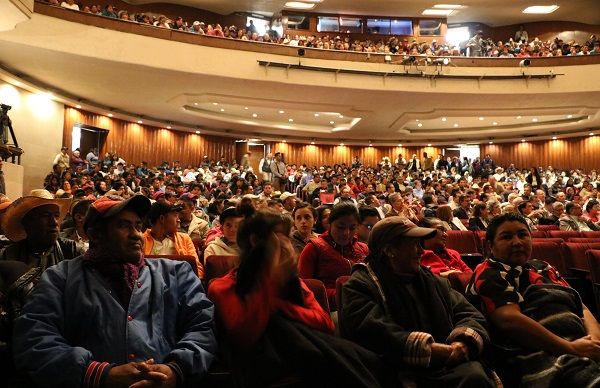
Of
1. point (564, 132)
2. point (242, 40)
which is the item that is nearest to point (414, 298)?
point (242, 40)

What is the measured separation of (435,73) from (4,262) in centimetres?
1194

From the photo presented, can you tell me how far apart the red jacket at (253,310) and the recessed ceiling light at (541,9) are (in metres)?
17.7

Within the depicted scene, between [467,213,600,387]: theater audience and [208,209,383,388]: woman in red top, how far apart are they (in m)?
0.60

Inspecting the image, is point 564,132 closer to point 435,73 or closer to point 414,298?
point 435,73

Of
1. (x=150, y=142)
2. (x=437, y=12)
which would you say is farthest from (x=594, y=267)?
(x=437, y=12)

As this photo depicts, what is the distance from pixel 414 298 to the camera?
6.16 feet

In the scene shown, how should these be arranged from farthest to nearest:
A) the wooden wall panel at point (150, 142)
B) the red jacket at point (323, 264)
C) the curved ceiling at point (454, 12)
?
1. the curved ceiling at point (454, 12)
2. the wooden wall panel at point (150, 142)
3. the red jacket at point (323, 264)

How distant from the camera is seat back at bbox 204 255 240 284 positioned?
8.01ft

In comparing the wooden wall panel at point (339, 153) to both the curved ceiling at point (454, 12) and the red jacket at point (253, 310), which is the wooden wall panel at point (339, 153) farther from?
the red jacket at point (253, 310)

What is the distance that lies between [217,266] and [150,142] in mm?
14290

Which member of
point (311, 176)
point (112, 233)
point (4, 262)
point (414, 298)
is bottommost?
point (414, 298)

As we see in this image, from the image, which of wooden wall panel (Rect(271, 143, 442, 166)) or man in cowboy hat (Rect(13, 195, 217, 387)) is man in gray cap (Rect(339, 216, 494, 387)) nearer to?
man in cowboy hat (Rect(13, 195, 217, 387))

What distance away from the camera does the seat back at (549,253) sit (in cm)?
358

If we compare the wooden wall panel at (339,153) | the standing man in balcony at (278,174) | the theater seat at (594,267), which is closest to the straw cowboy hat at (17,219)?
the theater seat at (594,267)
